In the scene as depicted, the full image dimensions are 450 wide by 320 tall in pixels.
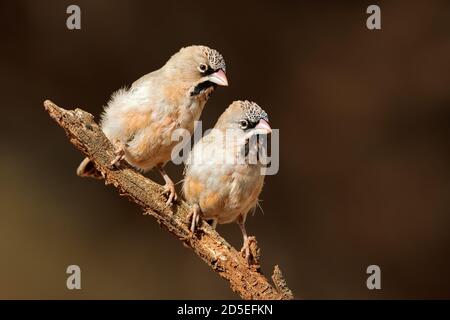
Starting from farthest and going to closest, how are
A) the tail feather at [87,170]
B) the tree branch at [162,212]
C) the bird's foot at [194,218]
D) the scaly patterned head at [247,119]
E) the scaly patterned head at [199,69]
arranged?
the tail feather at [87,170], the scaly patterned head at [199,69], the scaly patterned head at [247,119], the bird's foot at [194,218], the tree branch at [162,212]

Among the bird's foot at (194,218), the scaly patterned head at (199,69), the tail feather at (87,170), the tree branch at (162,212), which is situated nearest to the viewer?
the tree branch at (162,212)

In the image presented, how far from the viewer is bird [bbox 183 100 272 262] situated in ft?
15.3

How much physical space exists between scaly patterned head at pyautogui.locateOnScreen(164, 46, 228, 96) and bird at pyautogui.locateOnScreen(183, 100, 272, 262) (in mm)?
220

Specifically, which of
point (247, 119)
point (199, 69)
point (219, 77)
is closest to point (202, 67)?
point (199, 69)

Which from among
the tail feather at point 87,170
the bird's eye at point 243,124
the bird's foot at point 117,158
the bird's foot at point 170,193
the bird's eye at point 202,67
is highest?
the bird's eye at point 202,67

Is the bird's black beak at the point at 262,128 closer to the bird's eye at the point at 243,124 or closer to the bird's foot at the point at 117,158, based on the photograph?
the bird's eye at the point at 243,124

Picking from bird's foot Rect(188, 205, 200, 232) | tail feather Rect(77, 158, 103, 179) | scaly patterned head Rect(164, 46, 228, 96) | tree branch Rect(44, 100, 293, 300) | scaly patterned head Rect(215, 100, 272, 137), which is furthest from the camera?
tail feather Rect(77, 158, 103, 179)

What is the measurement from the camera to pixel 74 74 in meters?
7.96

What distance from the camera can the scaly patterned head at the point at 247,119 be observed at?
4.63 m

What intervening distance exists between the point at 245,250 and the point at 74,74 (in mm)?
4074

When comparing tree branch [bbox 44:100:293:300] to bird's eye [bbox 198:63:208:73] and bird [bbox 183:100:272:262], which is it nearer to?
bird [bbox 183:100:272:262]

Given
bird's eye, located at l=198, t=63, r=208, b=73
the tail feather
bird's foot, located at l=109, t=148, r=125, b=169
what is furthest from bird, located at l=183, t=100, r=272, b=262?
the tail feather

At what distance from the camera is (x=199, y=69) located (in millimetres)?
4777

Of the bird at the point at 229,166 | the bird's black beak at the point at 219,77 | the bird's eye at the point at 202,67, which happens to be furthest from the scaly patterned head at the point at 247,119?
the bird's eye at the point at 202,67
